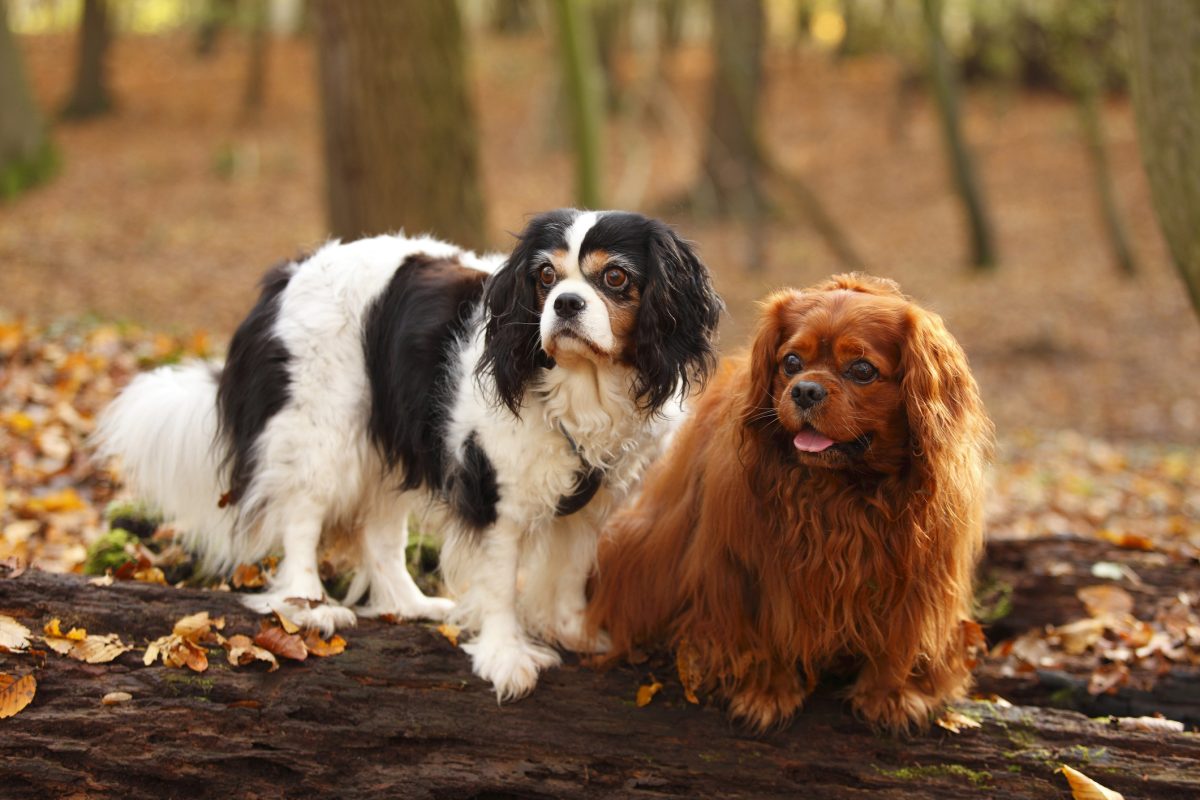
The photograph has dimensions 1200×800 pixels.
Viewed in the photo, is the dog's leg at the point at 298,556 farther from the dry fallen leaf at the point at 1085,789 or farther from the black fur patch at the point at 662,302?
the dry fallen leaf at the point at 1085,789

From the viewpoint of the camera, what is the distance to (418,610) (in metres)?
4.59

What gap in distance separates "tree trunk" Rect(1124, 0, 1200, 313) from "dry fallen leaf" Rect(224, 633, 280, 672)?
185 inches

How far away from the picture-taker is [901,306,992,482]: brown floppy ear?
136 inches

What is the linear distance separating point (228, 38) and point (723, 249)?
2102 cm

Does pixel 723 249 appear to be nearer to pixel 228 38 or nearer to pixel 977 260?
pixel 977 260

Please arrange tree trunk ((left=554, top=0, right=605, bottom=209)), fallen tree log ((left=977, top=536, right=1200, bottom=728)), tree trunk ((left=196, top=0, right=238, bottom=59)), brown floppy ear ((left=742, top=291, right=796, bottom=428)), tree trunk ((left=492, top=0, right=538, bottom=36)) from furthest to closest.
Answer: tree trunk ((left=492, top=0, right=538, bottom=36))
tree trunk ((left=196, top=0, right=238, bottom=59))
tree trunk ((left=554, top=0, right=605, bottom=209))
fallen tree log ((left=977, top=536, right=1200, bottom=728))
brown floppy ear ((left=742, top=291, right=796, bottom=428))

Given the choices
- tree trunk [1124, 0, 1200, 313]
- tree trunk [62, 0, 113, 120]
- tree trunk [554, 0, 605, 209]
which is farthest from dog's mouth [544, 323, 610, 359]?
tree trunk [62, 0, 113, 120]

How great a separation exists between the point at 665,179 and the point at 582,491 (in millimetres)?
20827

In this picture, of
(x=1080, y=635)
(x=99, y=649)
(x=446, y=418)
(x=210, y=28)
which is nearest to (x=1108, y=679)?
(x=1080, y=635)

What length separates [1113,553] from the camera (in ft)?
18.0

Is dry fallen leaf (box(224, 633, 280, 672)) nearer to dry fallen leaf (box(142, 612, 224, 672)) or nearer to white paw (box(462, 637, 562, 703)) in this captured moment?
dry fallen leaf (box(142, 612, 224, 672))

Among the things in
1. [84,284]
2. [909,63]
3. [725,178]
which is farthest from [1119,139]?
[84,284]

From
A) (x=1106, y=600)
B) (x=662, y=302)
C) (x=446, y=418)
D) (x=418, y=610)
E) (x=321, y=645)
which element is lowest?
(x=1106, y=600)

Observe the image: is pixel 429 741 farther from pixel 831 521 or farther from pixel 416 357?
pixel 831 521
